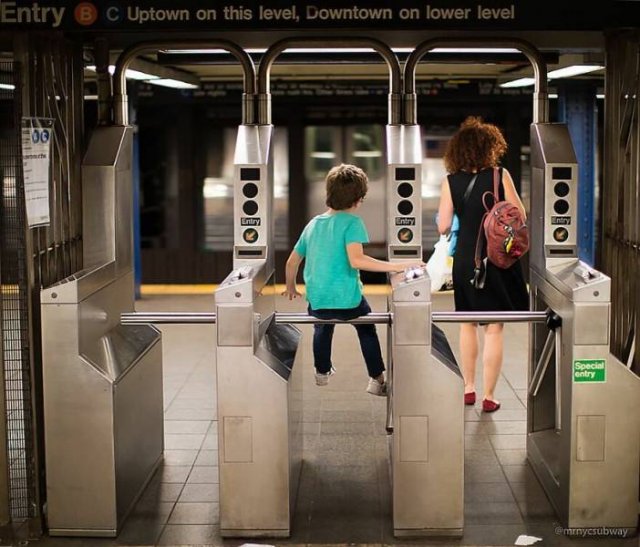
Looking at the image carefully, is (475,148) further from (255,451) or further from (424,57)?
(255,451)

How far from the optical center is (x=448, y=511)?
4031 millimetres

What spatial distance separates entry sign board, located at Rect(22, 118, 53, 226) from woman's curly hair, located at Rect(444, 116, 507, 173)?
2214mm

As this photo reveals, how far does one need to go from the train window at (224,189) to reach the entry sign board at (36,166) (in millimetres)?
6782

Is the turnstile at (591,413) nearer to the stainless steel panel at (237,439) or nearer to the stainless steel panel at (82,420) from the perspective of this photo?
the stainless steel panel at (237,439)

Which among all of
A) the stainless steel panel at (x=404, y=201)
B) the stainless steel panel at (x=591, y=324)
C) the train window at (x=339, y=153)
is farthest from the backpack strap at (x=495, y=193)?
the train window at (x=339, y=153)

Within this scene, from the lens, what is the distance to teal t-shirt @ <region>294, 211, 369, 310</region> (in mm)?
4352

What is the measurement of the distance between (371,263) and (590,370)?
0.99m

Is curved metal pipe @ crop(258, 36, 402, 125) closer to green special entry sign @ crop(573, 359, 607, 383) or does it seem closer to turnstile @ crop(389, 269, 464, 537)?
turnstile @ crop(389, 269, 464, 537)

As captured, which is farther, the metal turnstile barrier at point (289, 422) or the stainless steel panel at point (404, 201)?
the stainless steel panel at point (404, 201)

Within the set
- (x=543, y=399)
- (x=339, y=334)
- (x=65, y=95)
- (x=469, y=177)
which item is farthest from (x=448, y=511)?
(x=339, y=334)

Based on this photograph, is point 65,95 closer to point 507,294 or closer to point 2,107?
point 507,294

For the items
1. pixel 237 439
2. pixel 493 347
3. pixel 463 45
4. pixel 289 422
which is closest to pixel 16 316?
pixel 237 439

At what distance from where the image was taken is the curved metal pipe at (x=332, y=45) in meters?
4.39

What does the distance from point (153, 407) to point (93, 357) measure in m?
0.85
